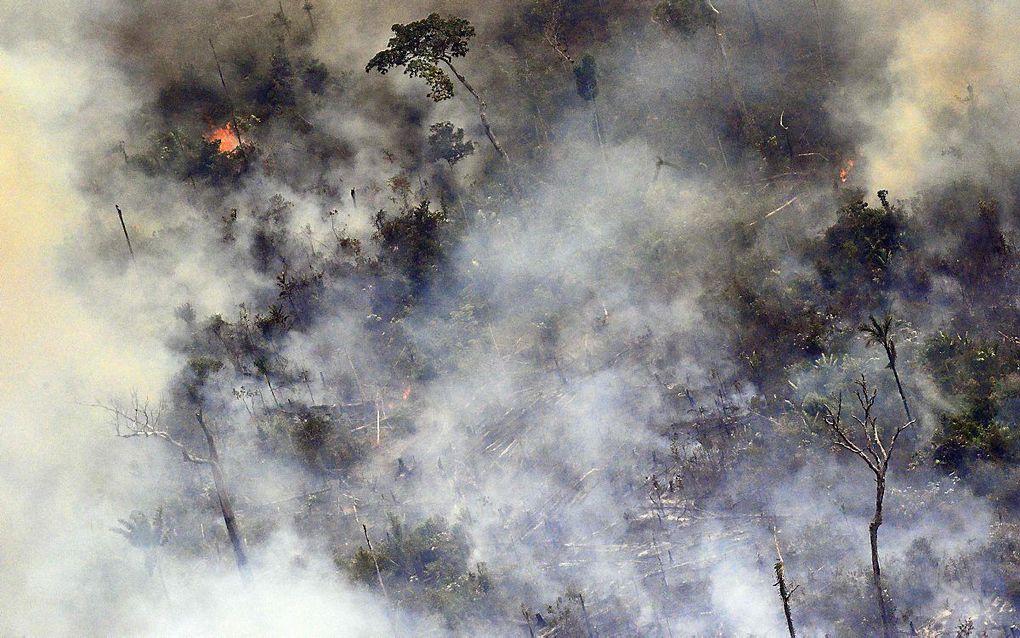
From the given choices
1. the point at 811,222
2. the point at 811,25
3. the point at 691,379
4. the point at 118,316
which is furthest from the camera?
the point at 811,25

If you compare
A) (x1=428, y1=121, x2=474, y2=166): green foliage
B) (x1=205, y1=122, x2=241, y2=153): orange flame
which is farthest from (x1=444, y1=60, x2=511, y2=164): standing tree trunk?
(x1=205, y1=122, x2=241, y2=153): orange flame

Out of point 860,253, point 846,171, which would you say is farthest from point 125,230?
point 860,253

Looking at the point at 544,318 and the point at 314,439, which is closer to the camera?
the point at 314,439

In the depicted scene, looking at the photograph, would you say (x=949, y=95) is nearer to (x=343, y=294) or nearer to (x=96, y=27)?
(x=343, y=294)

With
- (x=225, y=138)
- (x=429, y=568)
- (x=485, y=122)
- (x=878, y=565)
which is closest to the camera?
(x=878, y=565)

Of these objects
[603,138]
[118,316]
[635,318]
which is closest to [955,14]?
[603,138]

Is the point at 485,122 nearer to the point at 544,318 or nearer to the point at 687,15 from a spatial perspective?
the point at 544,318

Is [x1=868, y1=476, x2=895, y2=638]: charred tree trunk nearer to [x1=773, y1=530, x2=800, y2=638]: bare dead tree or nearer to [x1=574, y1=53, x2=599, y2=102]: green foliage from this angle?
[x1=773, y1=530, x2=800, y2=638]: bare dead tree

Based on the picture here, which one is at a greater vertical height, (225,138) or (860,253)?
(225,138)
